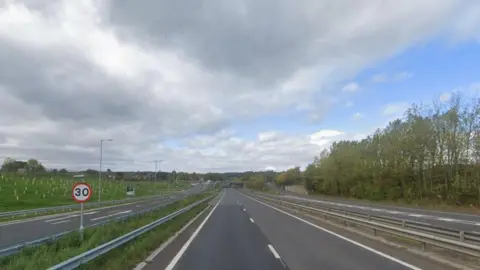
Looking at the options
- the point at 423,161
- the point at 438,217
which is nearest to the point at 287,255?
the point at 438,217

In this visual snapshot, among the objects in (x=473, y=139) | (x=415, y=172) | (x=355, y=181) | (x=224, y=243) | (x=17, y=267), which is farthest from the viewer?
(x=355, y=181)

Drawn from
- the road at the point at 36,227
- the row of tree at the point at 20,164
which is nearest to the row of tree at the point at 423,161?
the road at the point at 36,227

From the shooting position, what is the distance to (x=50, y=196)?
7250 centimetres

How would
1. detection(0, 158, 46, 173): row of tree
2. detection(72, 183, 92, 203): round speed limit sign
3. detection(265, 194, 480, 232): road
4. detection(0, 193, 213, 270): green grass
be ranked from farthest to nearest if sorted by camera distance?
detection(0, 158, 46, 173): row of tree, detection(265, 194, 480, 232): road, detection(72, 183, 92, 203): round speed limit sign, detection(0, 193, 213, 270): green grass

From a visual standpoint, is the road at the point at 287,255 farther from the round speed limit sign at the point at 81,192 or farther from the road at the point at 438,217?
the road at the point at 438,217

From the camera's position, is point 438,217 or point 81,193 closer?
point 81,193

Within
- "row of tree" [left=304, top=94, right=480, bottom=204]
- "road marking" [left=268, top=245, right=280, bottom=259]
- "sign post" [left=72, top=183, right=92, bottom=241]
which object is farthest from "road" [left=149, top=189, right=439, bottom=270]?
"row of tree" [left=304, top=94, right=480, bottom=204]

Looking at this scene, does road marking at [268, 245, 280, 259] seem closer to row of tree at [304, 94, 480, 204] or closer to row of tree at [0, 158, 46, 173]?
row of tree at [304, 94, 480, 204]

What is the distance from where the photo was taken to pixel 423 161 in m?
64.9

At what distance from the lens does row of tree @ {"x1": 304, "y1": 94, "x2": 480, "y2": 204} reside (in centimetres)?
5588

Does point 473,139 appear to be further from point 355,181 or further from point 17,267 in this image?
point 17,267

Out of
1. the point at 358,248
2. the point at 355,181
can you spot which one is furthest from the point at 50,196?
the point at 358,248

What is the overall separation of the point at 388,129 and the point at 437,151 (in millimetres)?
10567

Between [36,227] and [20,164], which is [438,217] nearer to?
[36,227]
